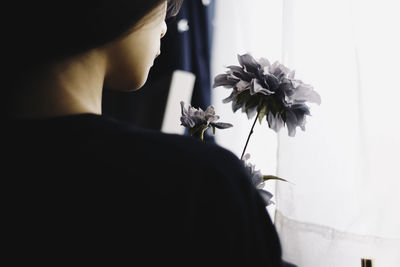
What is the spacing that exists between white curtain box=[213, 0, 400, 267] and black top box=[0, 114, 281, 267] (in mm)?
470

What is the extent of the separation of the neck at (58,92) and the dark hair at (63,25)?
0.02 meters

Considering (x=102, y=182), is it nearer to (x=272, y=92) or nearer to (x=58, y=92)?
(x=58, y=92)

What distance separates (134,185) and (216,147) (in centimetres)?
9

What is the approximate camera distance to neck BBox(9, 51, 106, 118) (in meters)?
0.41

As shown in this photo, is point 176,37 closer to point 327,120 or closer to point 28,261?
point 327,120

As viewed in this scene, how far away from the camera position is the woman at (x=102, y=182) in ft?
1.13

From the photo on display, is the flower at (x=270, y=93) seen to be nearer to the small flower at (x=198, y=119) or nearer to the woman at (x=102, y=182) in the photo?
the small flower at (x=198, y=119)

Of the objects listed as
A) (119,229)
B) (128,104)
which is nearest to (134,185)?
(119,229)

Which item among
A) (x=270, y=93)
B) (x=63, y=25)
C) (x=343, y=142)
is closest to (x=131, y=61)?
(x=63, y=25)

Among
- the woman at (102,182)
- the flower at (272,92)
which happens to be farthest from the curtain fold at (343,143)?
the woman at (102,182)

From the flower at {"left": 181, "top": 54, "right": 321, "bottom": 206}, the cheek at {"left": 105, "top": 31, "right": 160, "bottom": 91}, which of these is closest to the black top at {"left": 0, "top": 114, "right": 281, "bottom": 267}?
the cheek at {"left": 105, "top": 31, "right": 160, "bottom": 91}

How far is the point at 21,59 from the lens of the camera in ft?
1.36

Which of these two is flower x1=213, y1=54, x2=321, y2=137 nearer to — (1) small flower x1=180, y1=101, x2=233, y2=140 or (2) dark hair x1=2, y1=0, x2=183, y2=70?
(1) small flower x1=180, y1=101, x2=233, y2=140

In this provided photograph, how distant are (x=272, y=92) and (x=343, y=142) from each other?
0.98ft
